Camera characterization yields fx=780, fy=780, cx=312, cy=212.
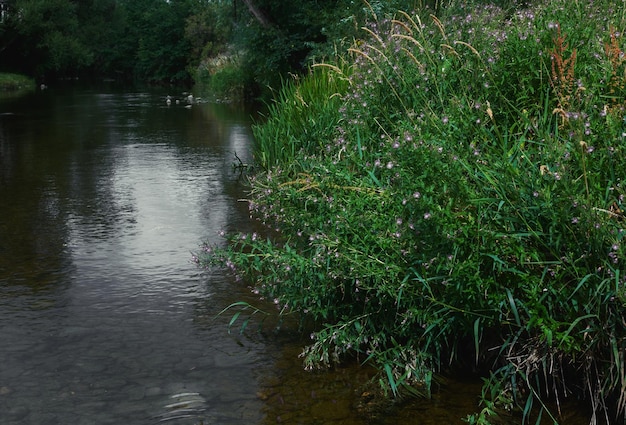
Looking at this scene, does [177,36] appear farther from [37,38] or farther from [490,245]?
[490,245]

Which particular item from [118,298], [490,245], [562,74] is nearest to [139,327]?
[118,298]

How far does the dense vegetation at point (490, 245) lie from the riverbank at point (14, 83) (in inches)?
1671

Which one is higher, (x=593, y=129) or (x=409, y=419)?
(x=593, y=129)

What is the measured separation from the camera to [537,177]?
3.89m

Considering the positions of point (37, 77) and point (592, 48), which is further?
point (37, 77)

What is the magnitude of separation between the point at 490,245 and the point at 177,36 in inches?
2600

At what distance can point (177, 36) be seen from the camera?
6681 centimetres

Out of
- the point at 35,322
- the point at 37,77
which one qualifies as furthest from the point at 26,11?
the point at 35,322

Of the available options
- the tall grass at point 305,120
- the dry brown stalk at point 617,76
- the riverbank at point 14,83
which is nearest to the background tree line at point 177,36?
the tall grass at point 305,120

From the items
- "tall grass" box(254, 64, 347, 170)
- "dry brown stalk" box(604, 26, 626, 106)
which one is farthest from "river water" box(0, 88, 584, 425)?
"dry brown stalk" box(604, 26, 626, 106)

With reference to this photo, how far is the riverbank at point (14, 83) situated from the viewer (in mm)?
44656

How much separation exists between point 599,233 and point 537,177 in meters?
0.49

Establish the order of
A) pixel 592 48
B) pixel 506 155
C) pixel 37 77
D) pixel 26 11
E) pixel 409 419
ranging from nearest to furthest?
pixel 409 419
pixel 506 155
pixel 592 48
pixel 26 11
pixel 37 77

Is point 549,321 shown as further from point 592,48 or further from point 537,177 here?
point 592,48
